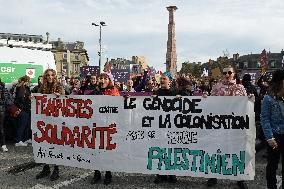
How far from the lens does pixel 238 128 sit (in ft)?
22.1

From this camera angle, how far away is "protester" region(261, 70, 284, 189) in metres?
6.21

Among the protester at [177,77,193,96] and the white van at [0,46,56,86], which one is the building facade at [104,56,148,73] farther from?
the protester at [177,77,193,96]

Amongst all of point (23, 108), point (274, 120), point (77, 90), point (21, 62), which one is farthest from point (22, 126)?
point (274, 120)

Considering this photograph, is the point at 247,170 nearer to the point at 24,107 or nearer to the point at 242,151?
the point at 242,151

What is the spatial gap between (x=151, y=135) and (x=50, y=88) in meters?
2.04

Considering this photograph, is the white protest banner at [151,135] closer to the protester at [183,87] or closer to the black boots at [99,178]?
the black boots at [99,178]

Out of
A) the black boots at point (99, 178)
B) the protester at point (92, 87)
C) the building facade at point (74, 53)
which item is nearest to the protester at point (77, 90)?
the protester at point (92, 87)

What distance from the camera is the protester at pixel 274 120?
20.4ft

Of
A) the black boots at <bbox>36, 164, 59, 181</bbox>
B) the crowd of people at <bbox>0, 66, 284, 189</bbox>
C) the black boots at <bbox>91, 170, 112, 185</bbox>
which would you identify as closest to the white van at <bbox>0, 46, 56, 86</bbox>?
the crowd of people at <bbox>0, 66, 284, 189</bbox>

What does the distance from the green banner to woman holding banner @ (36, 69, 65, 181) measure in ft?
15.7

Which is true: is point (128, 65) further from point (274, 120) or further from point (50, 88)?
point (274, 120)

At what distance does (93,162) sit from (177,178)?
1426 mm

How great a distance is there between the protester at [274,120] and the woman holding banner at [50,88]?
3.46 m

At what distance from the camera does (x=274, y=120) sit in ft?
20.5
